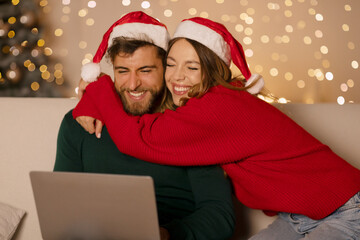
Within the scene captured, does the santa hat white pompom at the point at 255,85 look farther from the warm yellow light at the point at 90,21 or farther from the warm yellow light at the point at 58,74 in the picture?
the warm yellow light at the point at 58,74

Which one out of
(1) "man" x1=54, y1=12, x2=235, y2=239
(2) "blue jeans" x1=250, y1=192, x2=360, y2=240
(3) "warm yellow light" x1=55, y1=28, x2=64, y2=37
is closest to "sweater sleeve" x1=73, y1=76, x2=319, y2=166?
(1) "man" x1=54, y1=12, x2=235, y2=239

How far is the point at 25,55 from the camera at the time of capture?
3064 millimetres

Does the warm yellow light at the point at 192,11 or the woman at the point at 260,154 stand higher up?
the warm yellow light at the point at 192,11

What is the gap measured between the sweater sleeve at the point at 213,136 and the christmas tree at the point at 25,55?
1.78 meters

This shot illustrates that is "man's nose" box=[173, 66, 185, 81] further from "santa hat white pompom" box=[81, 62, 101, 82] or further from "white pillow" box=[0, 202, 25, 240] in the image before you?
"white pillow" box=[0, 202, 25, 240]

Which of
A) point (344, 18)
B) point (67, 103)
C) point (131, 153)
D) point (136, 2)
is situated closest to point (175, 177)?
point (131, 153)

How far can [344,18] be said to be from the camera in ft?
8.95

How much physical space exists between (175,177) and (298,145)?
0.43m

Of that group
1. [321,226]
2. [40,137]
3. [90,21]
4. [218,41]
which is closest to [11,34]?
[90,21]

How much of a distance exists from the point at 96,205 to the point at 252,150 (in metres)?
0.57

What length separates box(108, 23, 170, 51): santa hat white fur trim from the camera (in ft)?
5.53

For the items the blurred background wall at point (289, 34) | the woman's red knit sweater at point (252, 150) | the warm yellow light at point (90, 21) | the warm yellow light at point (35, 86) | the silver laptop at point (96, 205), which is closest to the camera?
the silver laptop at point (96, 205)

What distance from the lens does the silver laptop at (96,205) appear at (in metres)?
1.00

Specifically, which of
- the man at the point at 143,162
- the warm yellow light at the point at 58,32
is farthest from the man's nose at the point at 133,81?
the warm yellow light at the point at 58,32
